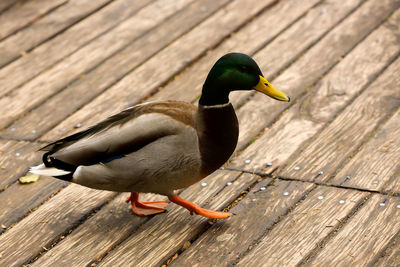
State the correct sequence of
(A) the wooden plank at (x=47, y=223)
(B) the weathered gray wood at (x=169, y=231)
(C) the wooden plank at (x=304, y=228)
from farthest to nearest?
1. (A) the wooden plank at (x=47, y=223)
2. (B) the weathered gray wood at (x=169, y=231)
3. (C) the wooden plank at (x=304, y=228)

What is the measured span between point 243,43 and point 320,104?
0.93 metres

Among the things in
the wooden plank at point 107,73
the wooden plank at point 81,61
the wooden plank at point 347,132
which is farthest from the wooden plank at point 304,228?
the wooden plank at point 81,61

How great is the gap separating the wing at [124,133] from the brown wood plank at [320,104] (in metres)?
0.68

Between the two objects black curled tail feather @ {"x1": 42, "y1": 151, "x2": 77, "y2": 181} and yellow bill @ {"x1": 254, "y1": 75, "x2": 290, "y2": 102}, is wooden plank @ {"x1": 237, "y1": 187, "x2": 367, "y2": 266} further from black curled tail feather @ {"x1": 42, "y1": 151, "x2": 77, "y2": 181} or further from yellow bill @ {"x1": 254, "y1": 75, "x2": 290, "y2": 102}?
black curled tail feather @ {"x1": 42, "y1": 151, "x2": 77, "y2": 181}

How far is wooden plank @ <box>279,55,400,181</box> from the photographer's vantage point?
3.15m

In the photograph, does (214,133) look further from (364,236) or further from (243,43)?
(243,43)

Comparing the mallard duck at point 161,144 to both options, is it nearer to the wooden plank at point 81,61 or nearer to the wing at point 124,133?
the wing at point 124,133

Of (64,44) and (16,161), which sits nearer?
(16,161)

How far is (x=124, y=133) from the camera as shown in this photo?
2656 millimetres

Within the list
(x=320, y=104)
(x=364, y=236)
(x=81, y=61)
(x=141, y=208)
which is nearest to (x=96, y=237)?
(x=141, y=208)

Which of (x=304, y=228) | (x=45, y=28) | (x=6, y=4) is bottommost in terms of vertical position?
(x=304, y=228)

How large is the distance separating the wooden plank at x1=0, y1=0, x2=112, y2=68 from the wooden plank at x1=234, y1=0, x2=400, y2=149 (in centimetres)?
158

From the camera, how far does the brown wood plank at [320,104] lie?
10.9ft

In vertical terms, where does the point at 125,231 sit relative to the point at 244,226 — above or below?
above
